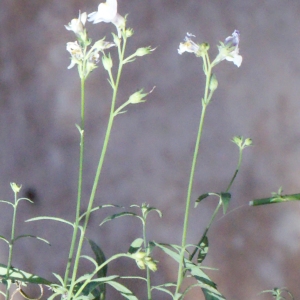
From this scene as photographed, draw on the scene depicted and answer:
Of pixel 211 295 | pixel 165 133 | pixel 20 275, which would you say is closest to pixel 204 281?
pixel 211 295

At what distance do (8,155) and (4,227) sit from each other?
150 mm

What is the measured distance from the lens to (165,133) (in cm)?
87

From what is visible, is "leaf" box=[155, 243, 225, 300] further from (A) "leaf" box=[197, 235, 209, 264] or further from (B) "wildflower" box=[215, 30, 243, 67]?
(B) "wildflower" box=[215, 30, 243, 67]

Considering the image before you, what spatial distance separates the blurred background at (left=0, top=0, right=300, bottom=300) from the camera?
808 millimetres

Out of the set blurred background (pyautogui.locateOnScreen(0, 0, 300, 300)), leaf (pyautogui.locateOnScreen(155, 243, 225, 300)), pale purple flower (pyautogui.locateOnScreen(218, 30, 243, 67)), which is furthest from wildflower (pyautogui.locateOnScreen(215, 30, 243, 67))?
blurred background (pyautogui.locateOnScreen(0, 0, 300, 300))

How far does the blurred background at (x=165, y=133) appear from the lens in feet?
2.65

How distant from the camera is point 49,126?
0.91 m

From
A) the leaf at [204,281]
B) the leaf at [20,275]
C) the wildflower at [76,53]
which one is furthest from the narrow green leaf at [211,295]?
the wildflower at [76,53]

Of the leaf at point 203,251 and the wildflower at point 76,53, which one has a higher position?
the wildflower at point 76,53

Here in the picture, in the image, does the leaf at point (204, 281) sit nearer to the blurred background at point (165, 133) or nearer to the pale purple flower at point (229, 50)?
the pale purple flower at point (229, 50)

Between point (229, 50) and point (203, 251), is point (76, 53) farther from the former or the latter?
point (203, 251)

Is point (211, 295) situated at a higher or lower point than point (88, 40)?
lower

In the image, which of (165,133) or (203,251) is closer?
(203,251)

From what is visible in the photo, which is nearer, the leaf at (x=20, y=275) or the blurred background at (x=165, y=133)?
the leaf at (x=20, y=275)
